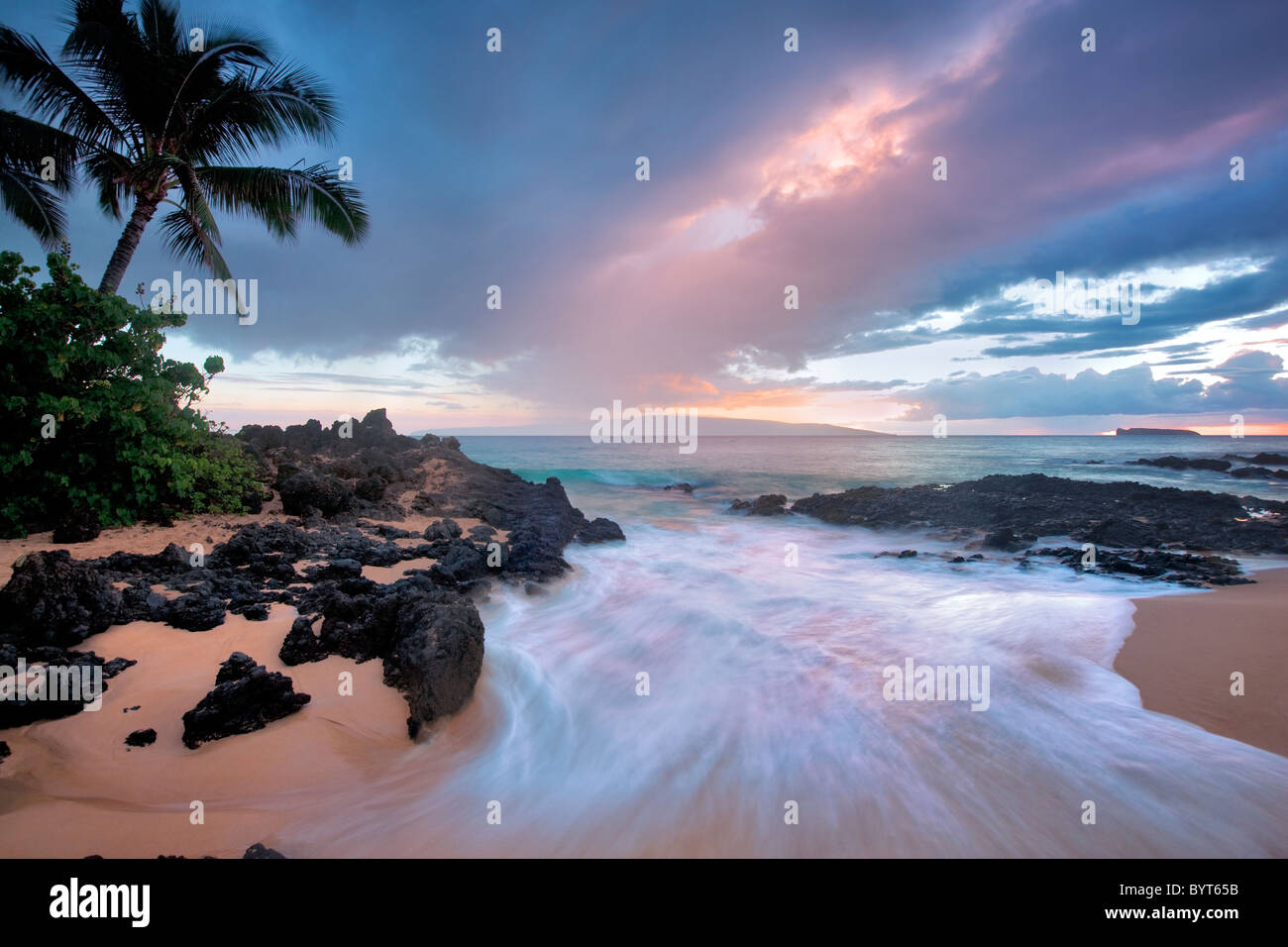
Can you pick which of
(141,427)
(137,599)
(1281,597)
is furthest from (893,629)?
(141,427)

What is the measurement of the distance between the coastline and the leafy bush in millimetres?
14310

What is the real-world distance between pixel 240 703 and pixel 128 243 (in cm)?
1243

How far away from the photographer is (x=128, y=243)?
1088cm

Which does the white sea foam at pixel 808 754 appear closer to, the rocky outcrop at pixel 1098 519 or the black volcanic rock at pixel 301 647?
the black volcanic rock at pixel 301 647

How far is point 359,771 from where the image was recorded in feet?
13.3

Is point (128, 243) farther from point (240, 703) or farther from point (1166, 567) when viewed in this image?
point (1166, 567)

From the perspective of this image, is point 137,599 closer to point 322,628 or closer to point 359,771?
point 322,628

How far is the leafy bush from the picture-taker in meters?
7.42

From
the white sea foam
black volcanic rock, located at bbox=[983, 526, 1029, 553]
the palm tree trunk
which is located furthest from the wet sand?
black volcanic rock, located at bbox=[983, 526, 1029, 553]

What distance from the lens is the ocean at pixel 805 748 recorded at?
12.4 ft

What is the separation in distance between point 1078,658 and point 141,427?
14.3 metres

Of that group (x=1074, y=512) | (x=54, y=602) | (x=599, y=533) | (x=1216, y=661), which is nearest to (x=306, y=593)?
(x=54, y=602)
